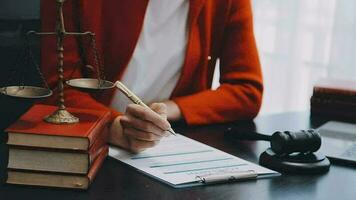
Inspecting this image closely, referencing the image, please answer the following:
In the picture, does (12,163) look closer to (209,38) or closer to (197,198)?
(197,198)

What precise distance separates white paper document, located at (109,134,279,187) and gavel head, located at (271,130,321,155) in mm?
56

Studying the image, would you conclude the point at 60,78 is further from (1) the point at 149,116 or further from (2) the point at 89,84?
(1) the point at 149,116

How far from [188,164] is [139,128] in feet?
0.39

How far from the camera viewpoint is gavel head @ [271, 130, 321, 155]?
3.76ft

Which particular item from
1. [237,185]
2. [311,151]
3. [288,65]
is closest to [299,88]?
[288,65]

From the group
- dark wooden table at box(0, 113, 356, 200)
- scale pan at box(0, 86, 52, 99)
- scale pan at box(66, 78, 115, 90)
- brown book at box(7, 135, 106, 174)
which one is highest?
scale pan at box(66, 78, 115, 90)

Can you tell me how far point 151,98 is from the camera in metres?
1.54

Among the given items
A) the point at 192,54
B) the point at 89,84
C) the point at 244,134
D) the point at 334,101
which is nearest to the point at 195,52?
the point at 192,54

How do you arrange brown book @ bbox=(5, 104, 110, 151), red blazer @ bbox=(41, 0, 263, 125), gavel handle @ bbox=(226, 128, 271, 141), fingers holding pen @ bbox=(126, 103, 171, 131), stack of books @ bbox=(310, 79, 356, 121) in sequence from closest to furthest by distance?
brown book @ bbox=(5, 104, 110, 151)
fingers holding pen @ bbox=(126, 103, 171, 131)
gavel handle @ bbox=(226, 128, 271, 141)
red blazer @ bbox=(41, 0, 263, 125)
stack of books @ bbox=(310, 79, 356, 121)

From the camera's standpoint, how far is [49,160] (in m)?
0.98

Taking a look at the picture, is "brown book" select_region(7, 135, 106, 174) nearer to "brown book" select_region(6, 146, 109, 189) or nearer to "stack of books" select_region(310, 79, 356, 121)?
"brown book" select_region(6, 146, 109, 189)

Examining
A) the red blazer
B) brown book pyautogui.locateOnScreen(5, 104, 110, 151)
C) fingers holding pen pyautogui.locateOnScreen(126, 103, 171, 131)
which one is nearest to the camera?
brown book pyautogui.locateOnScreen(5, 104, 110, 151)

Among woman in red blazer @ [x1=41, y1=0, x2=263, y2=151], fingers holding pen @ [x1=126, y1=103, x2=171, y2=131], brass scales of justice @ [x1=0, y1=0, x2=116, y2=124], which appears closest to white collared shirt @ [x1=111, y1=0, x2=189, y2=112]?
woman in red blazer @ [x1=41, y1=0, x2=263, y2=151]

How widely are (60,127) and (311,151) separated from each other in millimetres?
489
